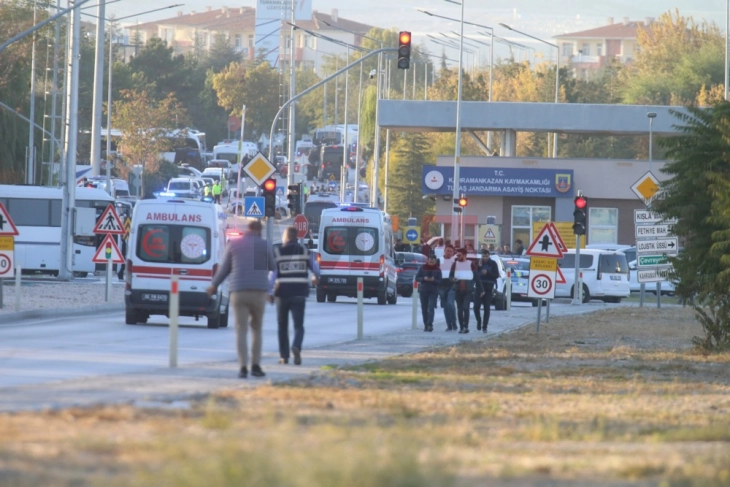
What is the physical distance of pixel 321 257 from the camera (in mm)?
38031

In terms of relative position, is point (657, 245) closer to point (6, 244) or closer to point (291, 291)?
point (6, 244)

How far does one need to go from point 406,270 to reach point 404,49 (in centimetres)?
1203

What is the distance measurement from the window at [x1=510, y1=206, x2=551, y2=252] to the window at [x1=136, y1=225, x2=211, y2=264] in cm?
3993

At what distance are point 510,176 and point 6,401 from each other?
5187cm

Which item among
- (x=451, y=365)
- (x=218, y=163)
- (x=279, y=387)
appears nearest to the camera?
(x=279, y=387)

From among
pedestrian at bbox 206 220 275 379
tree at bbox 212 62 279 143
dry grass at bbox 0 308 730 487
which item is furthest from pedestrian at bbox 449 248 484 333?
tree at bbox 212 62 279 143

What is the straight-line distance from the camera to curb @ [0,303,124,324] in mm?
26156

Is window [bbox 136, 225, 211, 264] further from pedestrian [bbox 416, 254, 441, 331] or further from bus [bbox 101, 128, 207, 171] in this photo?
bus [bbox 101, 128, 207, 171]

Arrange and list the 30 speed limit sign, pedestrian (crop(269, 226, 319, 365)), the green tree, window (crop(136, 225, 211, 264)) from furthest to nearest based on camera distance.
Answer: the green tree < the 30 speed limit sign < window (crop(136, 225, 211, 264)) < pedestrian (crop(269, 226, 319, 365))

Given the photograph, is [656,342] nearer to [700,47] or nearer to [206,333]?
[206,333]

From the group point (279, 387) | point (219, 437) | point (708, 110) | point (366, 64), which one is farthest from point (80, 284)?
point (366, 64)

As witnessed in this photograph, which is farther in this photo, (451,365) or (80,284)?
(80,284)

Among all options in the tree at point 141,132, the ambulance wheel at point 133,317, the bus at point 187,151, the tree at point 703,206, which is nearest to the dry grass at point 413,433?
the tree at point 703,206

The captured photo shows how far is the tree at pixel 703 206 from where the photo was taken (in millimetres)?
19984
